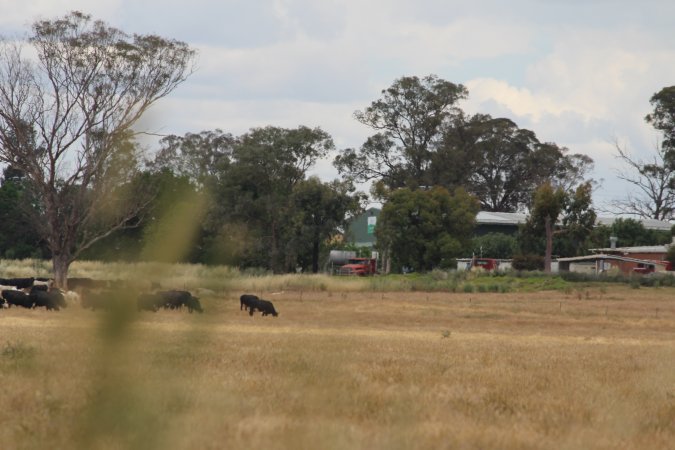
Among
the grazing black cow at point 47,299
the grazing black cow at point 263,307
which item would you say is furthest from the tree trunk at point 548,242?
the grazing black cow at point 47,299

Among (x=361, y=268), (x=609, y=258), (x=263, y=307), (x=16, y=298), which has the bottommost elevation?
(x=263, y=307)

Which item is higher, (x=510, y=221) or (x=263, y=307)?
(x=510, y=221)

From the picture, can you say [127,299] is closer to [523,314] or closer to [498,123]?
[523,314]

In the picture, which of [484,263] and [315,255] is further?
[484,263]

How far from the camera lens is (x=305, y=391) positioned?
4691mm

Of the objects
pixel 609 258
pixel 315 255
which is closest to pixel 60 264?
pixel 315 255

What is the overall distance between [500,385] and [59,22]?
1808 inches

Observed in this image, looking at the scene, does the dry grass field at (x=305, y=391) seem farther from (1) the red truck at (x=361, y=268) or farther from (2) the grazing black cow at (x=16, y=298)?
(1) the red truck at (x=361, y=268)

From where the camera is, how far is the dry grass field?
3.02m

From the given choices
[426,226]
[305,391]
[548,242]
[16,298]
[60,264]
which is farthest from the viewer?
[426,226]

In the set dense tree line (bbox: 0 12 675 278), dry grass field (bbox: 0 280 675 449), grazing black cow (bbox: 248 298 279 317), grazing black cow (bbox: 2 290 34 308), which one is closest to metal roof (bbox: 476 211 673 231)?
dense tree line (bbox: 0 12 675 278)

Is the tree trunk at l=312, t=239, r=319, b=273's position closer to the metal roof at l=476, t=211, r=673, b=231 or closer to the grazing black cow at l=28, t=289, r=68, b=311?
the metal roof at l=476, t=211, r=673, b=231

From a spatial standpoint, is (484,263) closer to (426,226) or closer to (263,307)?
(426,226)

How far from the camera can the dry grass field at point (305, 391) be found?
302 cm
